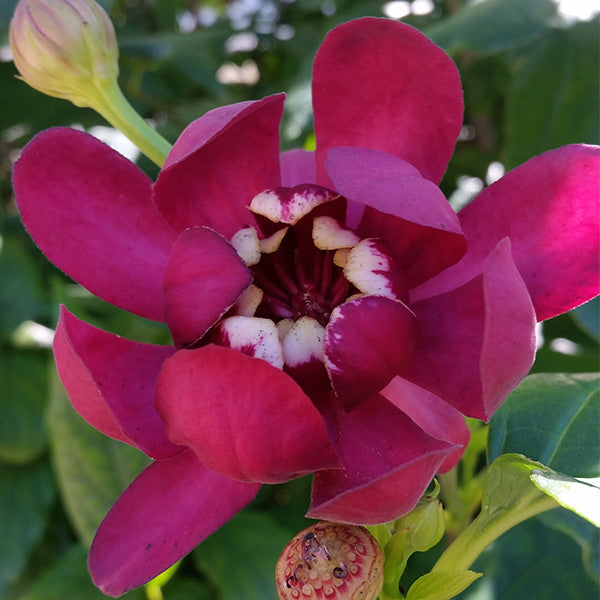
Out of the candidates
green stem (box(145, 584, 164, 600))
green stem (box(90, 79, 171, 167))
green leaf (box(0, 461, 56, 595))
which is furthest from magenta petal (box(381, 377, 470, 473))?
green leaf (box(0, 461, 56, 595))

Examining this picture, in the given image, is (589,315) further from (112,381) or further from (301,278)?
(112,381)

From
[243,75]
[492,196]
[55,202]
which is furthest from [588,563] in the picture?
[243,75]

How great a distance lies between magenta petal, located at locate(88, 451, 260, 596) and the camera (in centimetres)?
46

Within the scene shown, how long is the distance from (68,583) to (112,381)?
1.74 feet

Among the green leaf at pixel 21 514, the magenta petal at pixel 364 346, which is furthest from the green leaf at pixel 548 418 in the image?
the green leaf at pixel 21 514

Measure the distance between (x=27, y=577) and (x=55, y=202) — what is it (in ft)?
2.38

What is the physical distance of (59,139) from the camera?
532 mm

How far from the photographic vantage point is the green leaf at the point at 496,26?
2.72 feet

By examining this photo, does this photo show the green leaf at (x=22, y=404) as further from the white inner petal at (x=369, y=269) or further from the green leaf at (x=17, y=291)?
the white inner petal at (x=369, y=269)

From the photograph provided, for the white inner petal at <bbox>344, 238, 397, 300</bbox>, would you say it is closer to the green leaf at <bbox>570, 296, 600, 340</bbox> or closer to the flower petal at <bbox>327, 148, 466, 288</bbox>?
the flower petal at <bbox>327, 148, 466, 288</bbox>

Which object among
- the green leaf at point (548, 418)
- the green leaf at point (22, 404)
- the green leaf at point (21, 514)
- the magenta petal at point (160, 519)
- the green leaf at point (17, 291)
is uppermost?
the magenta petal at point (160, 519)

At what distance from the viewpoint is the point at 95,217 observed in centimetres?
55

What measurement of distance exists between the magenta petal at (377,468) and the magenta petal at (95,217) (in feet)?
0.53

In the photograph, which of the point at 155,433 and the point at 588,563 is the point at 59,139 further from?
the point at 588,563
